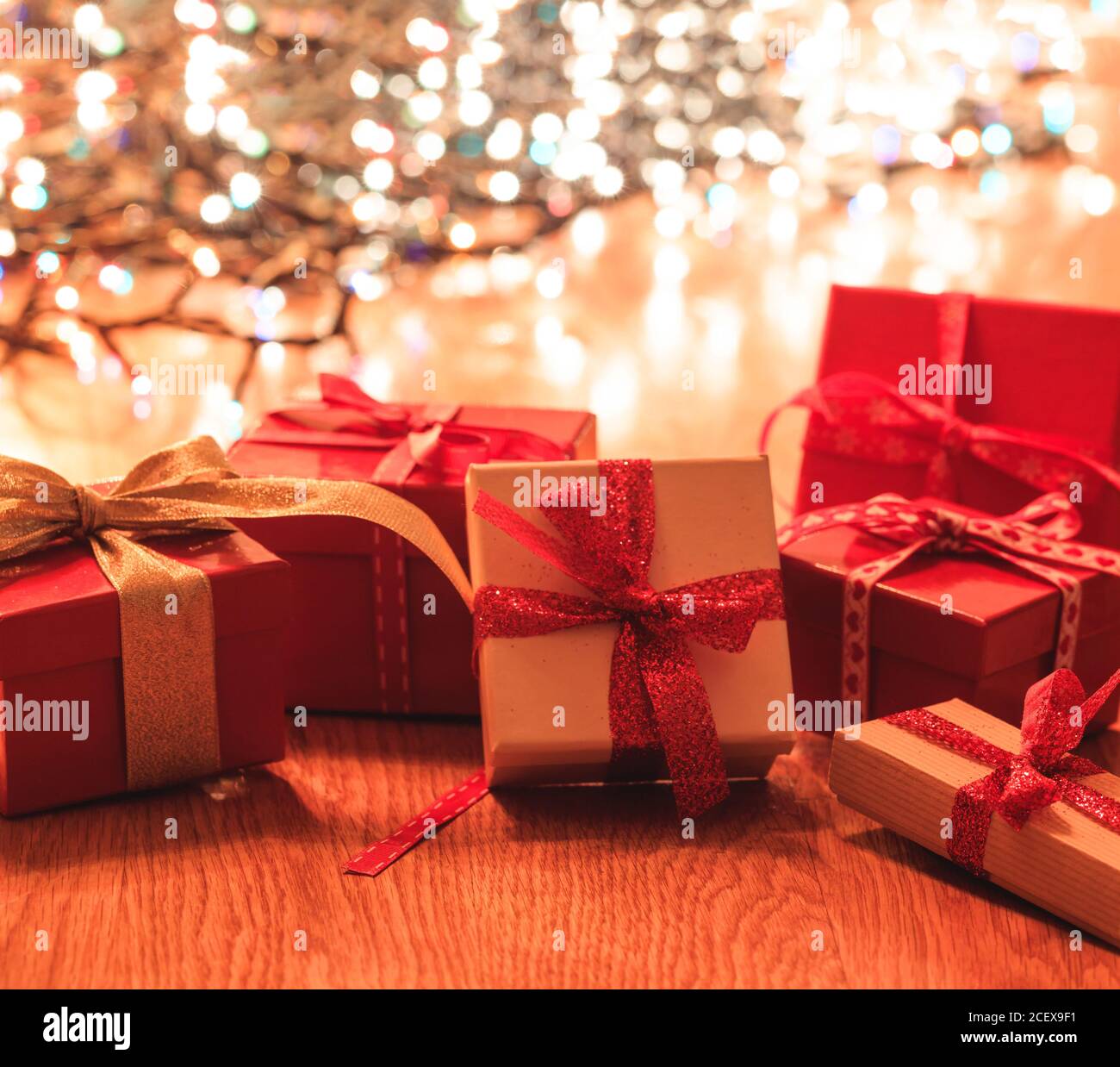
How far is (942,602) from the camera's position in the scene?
115 centimetres

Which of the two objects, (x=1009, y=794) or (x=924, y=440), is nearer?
(x=1009, y=794)

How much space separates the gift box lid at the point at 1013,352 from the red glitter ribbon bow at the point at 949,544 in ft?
0.27

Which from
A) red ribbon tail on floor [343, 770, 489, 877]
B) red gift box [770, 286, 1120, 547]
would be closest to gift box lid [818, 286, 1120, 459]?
red gift box [770, 286, 1120, 547]

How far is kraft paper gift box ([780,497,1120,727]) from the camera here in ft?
3.77

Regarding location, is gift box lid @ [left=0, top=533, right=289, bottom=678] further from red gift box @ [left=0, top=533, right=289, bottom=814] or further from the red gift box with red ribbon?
the red gift box with red ribbon

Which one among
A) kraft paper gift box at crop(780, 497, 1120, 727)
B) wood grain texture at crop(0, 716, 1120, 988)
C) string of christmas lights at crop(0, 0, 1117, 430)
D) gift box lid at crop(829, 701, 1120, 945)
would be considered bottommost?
wood grain texture at crop(0, 716, 1120, 988)

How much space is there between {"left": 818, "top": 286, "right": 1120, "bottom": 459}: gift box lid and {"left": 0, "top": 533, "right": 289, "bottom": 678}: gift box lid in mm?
568

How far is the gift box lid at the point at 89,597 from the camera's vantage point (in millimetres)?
1034

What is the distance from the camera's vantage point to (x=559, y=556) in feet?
3.67

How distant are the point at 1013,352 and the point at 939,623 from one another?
320mm

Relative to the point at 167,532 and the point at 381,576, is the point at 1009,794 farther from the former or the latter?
the point at 167,532

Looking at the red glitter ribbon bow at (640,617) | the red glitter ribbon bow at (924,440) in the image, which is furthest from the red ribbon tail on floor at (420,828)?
the red glitter ribbon bow at (924,440)

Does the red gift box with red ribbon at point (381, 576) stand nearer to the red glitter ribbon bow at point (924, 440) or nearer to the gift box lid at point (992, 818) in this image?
the red glitter ribbon bow at point (924, 440)

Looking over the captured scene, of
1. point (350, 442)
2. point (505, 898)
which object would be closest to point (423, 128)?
point (350, 442)
